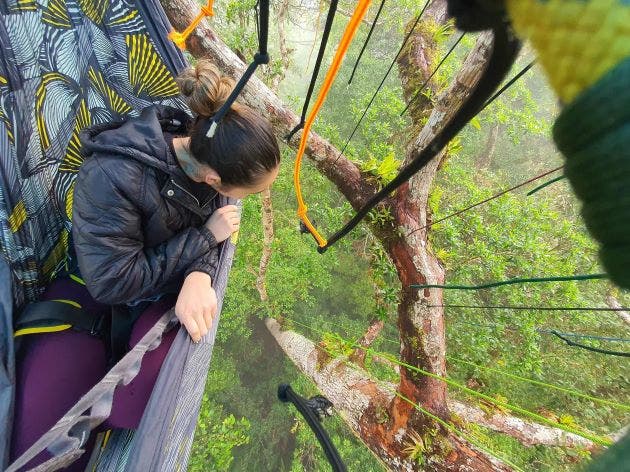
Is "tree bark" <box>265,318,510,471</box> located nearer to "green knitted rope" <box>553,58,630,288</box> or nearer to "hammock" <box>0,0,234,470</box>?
"hammock" <box>0,0,234,470</box>

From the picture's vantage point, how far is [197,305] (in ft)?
2.80

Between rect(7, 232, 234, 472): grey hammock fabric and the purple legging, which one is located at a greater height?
rect(7, 232, 234, 472): grey hammock fabric

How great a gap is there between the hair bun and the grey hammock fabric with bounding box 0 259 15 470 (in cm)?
62

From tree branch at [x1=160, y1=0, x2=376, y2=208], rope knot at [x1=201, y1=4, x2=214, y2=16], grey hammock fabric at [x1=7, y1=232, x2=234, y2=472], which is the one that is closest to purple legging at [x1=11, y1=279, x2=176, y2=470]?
grey hammock fabric at [x1=7, y1=232, x2=234, y2=472]

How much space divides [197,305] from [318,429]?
1.36ft

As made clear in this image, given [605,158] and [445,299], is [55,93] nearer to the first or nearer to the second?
[605,158]

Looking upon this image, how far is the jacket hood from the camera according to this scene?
2.73 ft

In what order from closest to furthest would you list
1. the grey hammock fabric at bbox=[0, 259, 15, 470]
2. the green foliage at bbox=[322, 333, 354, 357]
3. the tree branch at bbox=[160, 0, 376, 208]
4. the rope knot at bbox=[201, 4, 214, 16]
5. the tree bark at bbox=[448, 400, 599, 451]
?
the grey hammock fabric at bbox=[0, 259, 15, 470] < the rope knot at bbox=[201, 4, 214, 16] < the tree branch at bbox=[160, 0, 376, 208] < the tree bark at bbox=[448, 400, 599, 451] < the green foliage at bbox=[322, 333, 354, 357]

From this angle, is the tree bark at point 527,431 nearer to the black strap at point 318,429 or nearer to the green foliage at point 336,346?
the green foliage at point 336,346

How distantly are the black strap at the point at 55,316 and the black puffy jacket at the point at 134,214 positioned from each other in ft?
0.42

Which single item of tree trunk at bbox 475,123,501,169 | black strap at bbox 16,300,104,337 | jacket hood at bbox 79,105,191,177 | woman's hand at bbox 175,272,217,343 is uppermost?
tree trunk at bbox 475,123,501,169

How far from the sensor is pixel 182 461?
0.93 metres

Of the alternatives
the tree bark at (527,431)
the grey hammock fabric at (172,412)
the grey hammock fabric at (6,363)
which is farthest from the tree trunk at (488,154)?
the grey hammock fabric at (6,363)

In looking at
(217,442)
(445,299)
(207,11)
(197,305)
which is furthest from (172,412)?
(445,299)
